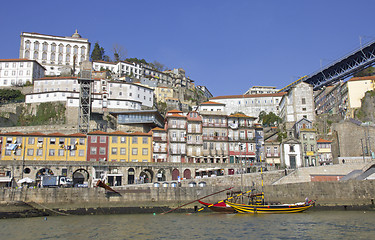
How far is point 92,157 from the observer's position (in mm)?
61188

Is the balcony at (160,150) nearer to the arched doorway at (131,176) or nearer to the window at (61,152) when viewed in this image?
the arched doorway at (131,176)

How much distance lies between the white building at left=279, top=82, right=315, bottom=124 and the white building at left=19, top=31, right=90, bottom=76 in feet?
233

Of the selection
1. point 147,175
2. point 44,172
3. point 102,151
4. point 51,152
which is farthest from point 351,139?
point 44,172

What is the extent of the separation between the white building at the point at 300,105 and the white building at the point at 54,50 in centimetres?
7115

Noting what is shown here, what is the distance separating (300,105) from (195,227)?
208 feet

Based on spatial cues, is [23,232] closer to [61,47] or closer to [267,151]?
[267,151]

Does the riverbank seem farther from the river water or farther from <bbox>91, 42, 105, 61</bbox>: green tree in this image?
<bbox>91, 42, 105, 61</bbox>: green tree

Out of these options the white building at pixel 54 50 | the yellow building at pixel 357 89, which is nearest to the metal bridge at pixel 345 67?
the yellow building at pixel 357 89

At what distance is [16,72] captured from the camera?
103 m

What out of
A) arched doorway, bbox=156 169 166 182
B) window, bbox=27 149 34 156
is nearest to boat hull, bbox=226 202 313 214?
arched doorway, bbox=156 169 166 182

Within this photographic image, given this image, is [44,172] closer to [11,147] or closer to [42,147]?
Answer: [42,147]

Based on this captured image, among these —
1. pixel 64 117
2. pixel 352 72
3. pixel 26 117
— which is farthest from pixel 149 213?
pixel 352 72

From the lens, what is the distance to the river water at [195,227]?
2864 centimetres

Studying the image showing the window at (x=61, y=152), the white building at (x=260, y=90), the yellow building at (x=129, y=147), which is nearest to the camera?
the window at (x=61, y=152)
